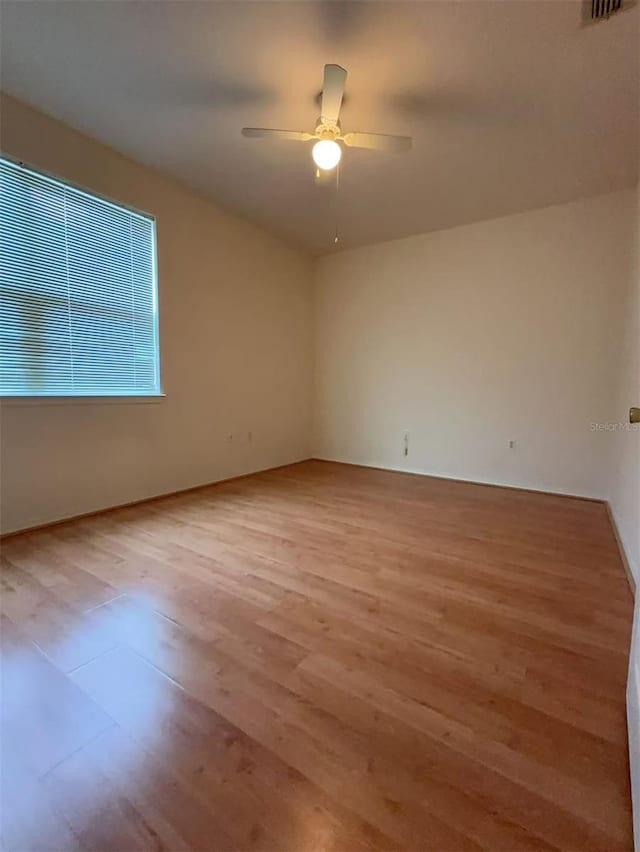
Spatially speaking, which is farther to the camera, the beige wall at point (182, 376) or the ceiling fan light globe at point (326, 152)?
the beige wall at point (182, 376)

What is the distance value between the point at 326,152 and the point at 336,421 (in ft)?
11.2

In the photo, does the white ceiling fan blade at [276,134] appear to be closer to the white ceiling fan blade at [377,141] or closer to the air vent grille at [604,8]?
the white ceiling fan blade at [377,141]

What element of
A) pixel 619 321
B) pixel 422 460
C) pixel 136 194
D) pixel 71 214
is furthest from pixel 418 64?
pixel 422 460

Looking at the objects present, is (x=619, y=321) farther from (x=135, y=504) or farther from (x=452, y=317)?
(x=135, y=504)

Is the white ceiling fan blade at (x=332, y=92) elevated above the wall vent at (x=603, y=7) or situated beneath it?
situated beneath

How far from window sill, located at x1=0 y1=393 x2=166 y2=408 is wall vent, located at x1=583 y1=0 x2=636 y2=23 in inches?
143

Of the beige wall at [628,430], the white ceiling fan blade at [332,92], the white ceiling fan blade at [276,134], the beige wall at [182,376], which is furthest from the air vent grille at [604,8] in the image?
the beige wall at [182,376]

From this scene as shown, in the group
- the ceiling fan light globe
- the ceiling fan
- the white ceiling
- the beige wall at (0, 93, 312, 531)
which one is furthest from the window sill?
the ceiling fan light globe

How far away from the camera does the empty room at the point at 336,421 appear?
1043mm

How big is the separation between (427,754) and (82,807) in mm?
933

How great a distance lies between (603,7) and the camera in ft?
5.58

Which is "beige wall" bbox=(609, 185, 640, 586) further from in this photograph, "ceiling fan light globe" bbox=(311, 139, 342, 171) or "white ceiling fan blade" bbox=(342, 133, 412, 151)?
"ceiling fan light globe" bbox=(311, 139, 342, 171)

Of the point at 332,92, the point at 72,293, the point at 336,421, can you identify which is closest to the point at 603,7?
the point at 332,92

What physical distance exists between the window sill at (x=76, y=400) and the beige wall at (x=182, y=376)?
23 mm
